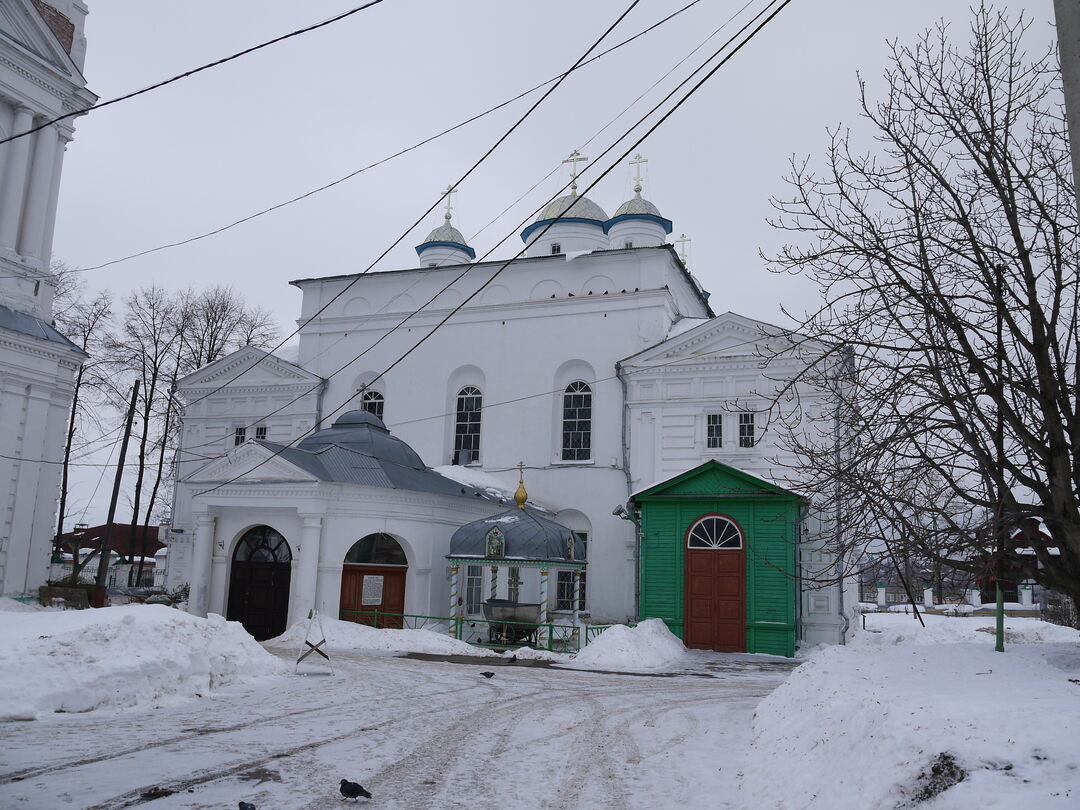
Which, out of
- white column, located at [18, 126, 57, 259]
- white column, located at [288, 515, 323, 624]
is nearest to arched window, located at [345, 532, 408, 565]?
white column, located at [288, 515, 323, 624]

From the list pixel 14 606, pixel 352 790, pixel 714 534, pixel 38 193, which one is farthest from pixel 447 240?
pixel 352 790

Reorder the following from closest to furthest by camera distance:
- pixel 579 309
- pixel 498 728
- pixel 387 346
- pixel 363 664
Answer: pixel 498 728 → pixel 363 664 → pixel 579 309 → pixel 387 346

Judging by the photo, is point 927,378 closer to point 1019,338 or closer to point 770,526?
point 1019,338

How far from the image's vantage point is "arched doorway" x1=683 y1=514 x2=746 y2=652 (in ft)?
70.3

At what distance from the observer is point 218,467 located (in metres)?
21.8

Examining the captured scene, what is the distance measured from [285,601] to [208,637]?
9031 mm

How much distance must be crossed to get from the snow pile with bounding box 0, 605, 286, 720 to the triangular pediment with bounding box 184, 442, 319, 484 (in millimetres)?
8414

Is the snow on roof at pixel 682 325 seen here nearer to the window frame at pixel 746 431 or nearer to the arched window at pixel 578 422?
the arched window at pixel 578 422

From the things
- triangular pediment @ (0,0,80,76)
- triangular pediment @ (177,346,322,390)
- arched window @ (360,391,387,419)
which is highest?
triangular pediment @ (0,0,80,76)

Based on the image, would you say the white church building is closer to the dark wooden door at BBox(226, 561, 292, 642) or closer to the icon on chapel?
the dark wooden door at BBox(226, 561, 292, 642)

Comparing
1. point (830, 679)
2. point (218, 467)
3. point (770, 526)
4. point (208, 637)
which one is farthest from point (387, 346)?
point (830, 679)

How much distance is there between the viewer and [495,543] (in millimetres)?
21656

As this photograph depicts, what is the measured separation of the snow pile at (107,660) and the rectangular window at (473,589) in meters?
10.9

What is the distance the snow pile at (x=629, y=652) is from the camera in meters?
17.4
